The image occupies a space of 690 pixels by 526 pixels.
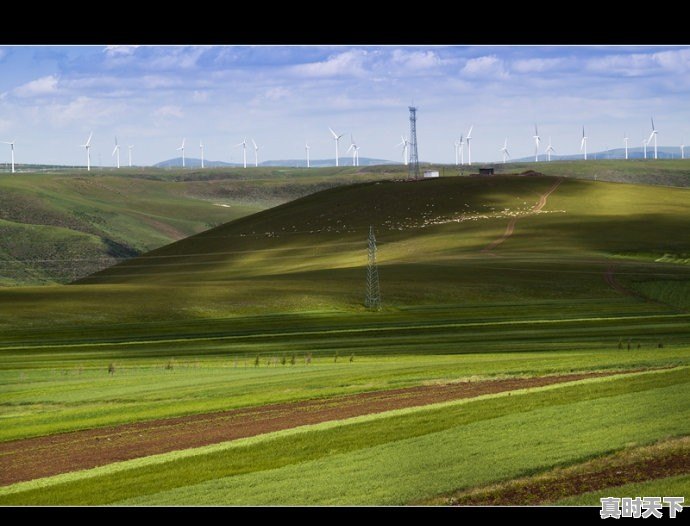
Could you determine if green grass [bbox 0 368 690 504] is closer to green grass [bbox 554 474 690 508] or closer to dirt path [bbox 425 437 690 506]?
dirt path [bbox 425 437 690 506]

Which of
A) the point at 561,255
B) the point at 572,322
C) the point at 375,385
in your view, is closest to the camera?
the point at 375,385

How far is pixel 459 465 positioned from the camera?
92.6 ft

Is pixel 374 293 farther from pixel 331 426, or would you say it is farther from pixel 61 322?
pixel 331 426

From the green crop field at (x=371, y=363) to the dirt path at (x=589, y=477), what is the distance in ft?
1.44

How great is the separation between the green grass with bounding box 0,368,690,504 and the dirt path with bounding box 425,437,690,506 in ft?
2.15

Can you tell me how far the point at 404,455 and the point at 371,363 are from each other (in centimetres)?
2684

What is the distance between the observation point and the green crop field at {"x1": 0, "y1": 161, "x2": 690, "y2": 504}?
29.1m

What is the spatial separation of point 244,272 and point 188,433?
11223cm

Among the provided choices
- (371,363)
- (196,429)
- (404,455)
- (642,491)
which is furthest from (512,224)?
(642,491)

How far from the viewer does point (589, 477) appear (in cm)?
2605

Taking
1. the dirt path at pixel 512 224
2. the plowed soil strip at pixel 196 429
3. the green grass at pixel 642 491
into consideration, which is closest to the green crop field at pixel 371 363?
the green grass at pixel 642 491

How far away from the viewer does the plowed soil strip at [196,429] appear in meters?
34.3

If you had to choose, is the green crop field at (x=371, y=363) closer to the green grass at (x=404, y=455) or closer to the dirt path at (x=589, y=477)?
the green grass at (x=404, y=455)
